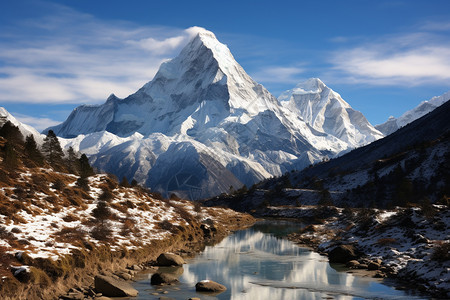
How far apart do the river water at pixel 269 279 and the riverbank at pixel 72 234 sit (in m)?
4.95

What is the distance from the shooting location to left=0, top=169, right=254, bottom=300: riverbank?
111ft

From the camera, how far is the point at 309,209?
523ft

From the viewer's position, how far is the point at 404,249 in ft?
160

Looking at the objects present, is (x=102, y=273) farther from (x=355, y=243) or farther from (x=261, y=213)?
(x=261, y=213)

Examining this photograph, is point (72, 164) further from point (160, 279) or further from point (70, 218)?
point (160, 279)

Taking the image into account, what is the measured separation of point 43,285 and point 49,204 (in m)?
21.5

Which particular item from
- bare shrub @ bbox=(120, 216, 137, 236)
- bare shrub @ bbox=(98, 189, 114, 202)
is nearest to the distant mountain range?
bare shrub @ bbox=(98, 189, 114, 202)

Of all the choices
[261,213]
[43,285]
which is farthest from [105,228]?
[261,213]

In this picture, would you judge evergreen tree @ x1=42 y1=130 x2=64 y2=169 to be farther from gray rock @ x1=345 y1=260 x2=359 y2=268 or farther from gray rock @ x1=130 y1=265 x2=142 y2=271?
gray rock @ x1=345 y1=260 x2=359 y2=268

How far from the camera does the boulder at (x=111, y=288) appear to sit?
34500 millimetres

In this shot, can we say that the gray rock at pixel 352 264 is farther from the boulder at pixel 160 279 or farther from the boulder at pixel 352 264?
the boulder at pixel 160 279

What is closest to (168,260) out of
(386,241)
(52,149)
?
(386,241)

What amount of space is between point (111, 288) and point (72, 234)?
13.4 metres

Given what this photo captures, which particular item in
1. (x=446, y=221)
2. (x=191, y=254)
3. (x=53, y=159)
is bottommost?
(x=191, y=254)
